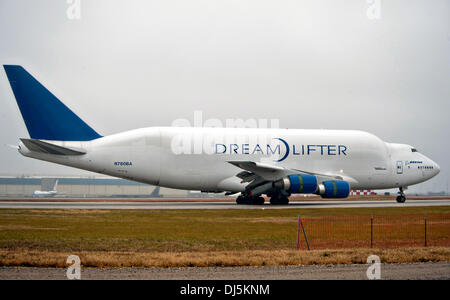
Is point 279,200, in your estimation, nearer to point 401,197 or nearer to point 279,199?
point 279,199

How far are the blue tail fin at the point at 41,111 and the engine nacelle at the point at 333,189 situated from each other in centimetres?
1738

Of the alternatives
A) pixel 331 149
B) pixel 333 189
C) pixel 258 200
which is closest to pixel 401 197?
pixel 331 149

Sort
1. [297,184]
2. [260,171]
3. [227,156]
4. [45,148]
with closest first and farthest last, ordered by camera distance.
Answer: [45,148] < [297,184] < [260,171] < [227,156]

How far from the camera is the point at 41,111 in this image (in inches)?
1417

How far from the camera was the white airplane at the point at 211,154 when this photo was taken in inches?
1422

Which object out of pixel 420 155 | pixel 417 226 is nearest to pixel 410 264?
pixel 417 226

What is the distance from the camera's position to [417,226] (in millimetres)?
24359

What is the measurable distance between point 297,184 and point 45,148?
17.0 m

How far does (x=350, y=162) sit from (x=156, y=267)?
106 ft

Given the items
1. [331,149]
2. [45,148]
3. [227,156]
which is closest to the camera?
[45,148]

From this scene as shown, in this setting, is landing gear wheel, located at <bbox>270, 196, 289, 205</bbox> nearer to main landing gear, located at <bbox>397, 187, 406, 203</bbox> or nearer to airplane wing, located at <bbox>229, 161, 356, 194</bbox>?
airplane wing, located at <bbox>229, 161, 356, 194</bbox>

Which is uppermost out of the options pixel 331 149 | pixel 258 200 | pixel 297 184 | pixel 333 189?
pixel 331 149

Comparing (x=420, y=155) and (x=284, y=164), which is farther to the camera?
(x=420, y=155)

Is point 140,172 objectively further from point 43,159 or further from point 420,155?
point 420,155
